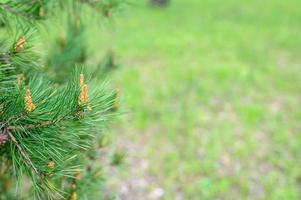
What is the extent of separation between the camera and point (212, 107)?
5875 millimetres

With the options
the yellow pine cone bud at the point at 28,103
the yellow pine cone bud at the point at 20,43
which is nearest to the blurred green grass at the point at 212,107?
the yellow pine cone bud at the point at 20,43

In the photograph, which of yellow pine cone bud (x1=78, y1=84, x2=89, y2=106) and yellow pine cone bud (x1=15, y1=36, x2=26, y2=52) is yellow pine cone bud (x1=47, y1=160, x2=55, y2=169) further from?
yellow pine cone bud (x1=15, y1=36, x2=26, y2=52)

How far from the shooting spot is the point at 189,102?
5.93m

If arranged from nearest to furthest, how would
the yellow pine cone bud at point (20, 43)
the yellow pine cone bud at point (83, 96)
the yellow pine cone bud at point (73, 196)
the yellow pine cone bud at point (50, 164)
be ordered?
1. the yellow pine cone bud at point (83, 96)
2. the yellow pine cone bud at point (50, 164)
3. the yellow pine cone bud at point (20, 43)
4. the yellow pine cone bud at point (73, 196)

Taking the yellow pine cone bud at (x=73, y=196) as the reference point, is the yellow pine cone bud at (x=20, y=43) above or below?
above

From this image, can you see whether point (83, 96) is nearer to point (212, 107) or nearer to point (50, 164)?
point (50, 164)

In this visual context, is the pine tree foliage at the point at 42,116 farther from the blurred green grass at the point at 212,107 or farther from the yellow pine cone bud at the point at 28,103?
the blurred green grass at the point at 212,107

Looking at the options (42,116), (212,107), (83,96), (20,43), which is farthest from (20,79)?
(212,107)

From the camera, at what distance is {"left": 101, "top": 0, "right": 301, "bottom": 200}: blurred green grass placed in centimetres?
436

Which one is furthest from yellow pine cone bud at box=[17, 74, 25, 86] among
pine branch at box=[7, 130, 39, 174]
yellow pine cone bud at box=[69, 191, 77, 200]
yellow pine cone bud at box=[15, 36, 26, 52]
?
yellow pine cone bud at box=[69, 191, 77, 200]

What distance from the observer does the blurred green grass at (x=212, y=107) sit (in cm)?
436

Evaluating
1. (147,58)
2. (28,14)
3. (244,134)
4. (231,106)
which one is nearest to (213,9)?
(147,58)

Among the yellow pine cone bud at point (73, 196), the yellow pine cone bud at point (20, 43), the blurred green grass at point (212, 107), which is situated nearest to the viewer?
the yellow pine cone bud at point (20, 43)

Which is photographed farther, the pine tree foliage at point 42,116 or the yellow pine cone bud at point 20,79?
the yellow pine cone bud at point 20,79
